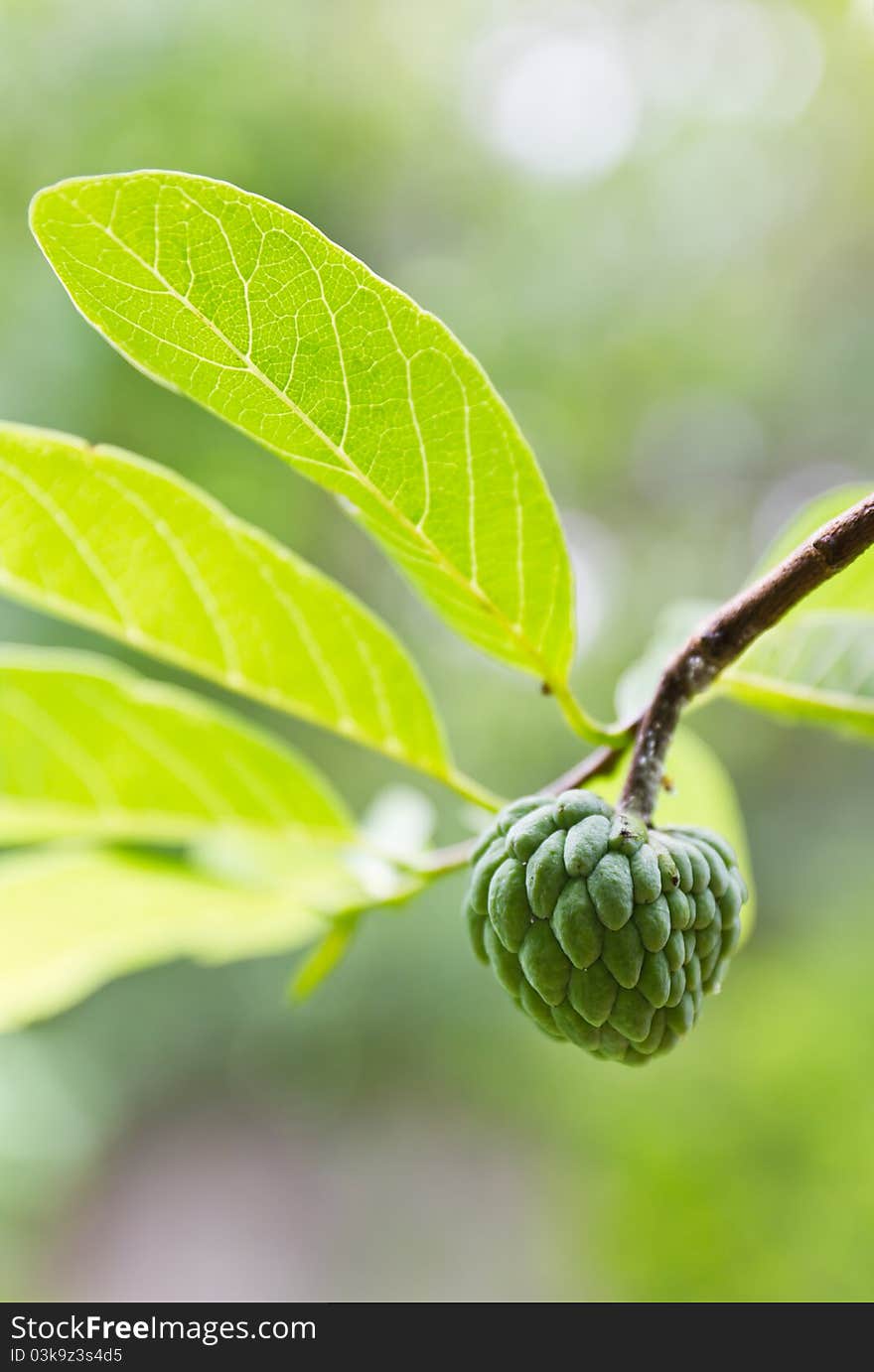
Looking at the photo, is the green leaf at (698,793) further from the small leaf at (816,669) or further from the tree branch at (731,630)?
the tree branch at (731,630)

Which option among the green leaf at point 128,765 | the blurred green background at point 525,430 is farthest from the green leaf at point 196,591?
the blurred green background at point 525,430

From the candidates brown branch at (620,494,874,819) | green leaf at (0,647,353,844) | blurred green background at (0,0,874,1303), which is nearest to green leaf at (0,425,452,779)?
green leaf at (0,647,353,844)

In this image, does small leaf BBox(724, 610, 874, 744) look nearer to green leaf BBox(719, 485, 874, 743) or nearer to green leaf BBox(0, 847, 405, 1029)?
green leaf BBox(719, 485, 874, 743)

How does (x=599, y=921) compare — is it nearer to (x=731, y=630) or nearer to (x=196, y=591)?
(x=731, y=630)

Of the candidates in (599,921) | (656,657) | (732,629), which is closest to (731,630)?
(732,629)

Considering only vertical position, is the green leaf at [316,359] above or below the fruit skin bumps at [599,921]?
above

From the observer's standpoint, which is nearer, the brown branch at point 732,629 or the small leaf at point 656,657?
the brown branch at point 732,629
